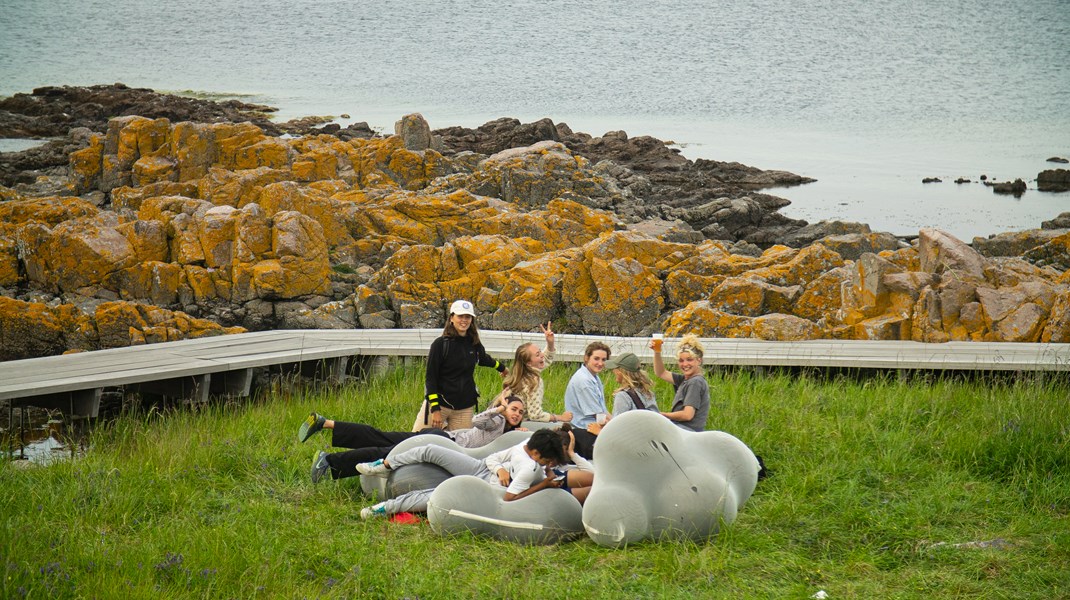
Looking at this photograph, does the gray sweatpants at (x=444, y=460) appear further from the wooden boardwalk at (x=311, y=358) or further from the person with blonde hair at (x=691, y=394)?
the wooden boardwalk at (x=311, y=358)

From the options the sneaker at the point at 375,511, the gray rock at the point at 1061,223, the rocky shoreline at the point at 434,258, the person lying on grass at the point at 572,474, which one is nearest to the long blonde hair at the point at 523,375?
the person lying on grass at the point at 572,474

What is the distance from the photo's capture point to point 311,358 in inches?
464

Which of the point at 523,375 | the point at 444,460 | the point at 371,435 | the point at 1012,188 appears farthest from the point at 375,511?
the point at 1012,188

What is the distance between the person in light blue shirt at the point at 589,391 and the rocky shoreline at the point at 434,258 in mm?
5391

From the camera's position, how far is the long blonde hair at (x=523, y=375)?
320 inches

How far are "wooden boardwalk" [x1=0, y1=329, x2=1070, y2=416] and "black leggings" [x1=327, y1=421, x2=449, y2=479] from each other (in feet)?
13.7

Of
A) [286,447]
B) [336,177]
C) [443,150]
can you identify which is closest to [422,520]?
[286,447]

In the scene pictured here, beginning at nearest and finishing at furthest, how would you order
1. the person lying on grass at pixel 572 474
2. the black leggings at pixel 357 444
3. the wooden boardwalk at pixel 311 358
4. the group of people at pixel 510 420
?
→ the group of people at pixel 510 420 < the person lying on grass at pixel 572 474 < the black leggings at pixel 357 444 < the wooden boardwalk at pixel 311 358

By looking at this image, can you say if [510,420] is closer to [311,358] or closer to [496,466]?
[496,466]

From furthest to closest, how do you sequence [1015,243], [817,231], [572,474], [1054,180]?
1. [1054,180]
2. [817,231]
3. [1015,243]
4. [572,474]

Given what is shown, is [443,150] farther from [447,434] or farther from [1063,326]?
[447,434]

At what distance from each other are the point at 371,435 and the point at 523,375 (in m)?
1.36

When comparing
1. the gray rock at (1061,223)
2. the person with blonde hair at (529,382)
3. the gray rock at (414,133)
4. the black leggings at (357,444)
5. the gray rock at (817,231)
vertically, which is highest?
the gray rock at (414,133)

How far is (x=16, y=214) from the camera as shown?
20.9 m
